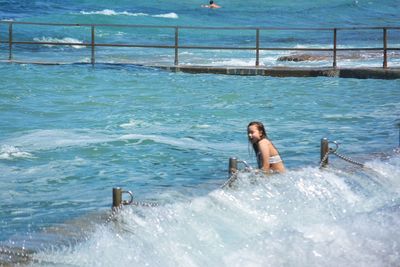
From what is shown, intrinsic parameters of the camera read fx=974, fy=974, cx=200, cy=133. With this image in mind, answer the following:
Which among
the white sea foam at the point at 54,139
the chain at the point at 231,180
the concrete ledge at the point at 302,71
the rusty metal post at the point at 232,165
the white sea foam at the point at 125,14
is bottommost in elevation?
the white sea foam at the point at 54,139

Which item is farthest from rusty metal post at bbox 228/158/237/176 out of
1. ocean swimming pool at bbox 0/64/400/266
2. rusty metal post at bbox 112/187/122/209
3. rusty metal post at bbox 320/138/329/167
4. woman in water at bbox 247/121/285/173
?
rusty metal post at bbox 112/187/122/209

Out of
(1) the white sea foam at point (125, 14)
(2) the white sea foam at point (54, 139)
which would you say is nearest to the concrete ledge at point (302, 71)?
(2) the white sea foam at point (54, 139)

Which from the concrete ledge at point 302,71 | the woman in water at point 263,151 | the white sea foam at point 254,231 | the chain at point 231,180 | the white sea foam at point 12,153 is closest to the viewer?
the white sea foam at point 254,231

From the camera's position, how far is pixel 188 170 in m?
11.3

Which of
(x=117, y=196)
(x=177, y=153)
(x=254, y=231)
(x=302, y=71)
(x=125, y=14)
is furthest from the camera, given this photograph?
(x=125, y=14)

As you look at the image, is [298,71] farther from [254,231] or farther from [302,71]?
[254,231]

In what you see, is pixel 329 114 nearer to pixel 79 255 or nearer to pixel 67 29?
pixel 79 255

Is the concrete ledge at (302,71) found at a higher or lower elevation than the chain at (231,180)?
higher

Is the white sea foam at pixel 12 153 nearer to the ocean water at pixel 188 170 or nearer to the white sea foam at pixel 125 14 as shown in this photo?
the ocean water at pixel 188 170

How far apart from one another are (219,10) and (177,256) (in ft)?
182

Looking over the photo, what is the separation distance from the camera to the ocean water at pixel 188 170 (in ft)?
24.1

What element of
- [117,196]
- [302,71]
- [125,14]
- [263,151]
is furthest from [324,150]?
[125,14]

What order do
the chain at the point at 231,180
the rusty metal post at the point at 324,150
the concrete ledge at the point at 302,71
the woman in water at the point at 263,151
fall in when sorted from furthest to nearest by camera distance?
the concrete ledge at the point at 302,71 → the rusty metal post at the point at 324,150 → the woman in water at the point at 263,151 → the chain at the point at 231,180

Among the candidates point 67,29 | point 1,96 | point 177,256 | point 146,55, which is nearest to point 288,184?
point 177,256
